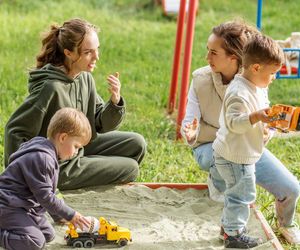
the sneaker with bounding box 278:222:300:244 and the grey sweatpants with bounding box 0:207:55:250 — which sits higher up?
the grey sweatpants with bounding box 0:207:55:250

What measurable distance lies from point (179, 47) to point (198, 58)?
1.61m

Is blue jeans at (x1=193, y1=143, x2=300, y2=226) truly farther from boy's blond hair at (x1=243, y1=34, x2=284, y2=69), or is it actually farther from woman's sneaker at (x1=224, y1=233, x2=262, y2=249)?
boy's blond hair at (x1=243, y1=34, x2=284, y2=69)

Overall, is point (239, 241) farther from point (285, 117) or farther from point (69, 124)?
point (69, 124)

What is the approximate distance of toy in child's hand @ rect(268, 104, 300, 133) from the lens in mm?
3580

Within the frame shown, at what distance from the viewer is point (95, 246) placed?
402cm

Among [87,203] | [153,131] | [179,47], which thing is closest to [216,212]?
[87,203]

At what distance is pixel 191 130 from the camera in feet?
14.0

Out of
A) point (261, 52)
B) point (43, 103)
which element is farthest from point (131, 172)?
point (261, 52)

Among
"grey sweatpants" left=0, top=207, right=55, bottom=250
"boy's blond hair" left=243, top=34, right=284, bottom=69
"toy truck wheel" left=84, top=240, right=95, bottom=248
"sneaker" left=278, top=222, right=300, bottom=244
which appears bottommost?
"toy truck wheel" left=84, top=240, right=95, bottom=248

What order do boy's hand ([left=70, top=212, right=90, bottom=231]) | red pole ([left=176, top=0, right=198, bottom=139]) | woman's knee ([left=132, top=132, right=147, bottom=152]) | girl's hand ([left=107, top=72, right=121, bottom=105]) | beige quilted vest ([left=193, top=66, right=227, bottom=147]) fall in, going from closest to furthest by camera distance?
boy's hand ([left=70, top=212, right=90, bottom=231]) < girl's hand ([left=107, top=72, right=121, bottom=105]) < beige quilted vest ([left=193, top=66, right=227, bottom=147]) < woman's knee ([left=132, top=132, right=147, bottom=152]) < red pole ([left=176, top=0, right=198, bottom=139])

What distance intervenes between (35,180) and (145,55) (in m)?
4.73

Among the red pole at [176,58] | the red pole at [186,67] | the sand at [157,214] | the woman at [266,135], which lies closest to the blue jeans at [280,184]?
the woman at [266,135]

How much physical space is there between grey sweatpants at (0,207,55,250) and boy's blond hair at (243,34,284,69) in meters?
1.30

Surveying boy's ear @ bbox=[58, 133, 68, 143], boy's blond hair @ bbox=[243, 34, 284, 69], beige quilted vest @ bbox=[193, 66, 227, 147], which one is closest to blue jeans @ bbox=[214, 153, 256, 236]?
boy's blond hair @ bbox=[243, 34, 284, 69]
